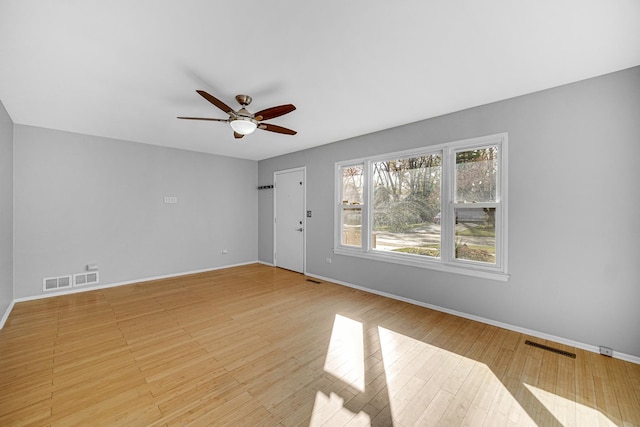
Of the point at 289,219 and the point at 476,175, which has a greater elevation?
the point at 476,175

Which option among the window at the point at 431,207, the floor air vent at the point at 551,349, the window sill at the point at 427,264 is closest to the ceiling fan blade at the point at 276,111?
the window at the point at 431,207

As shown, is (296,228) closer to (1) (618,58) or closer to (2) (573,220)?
(2) (573,220)

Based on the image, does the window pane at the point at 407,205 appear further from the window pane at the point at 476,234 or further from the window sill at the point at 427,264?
the window pane at the point at 476,234

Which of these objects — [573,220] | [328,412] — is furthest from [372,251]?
[328,412]

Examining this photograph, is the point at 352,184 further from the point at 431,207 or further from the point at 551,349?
the point at 551,349

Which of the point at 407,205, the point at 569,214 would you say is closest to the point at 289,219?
the point at 407,205

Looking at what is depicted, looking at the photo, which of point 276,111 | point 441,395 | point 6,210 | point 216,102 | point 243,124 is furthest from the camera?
point 6,210

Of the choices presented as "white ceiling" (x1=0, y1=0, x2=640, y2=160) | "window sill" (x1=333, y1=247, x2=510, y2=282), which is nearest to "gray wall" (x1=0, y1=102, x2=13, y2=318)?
"white ceiling" (x1=0, y1=0, x2=640, y2=160)

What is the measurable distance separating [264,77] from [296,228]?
3.50 metres

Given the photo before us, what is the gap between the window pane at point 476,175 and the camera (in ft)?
10.0

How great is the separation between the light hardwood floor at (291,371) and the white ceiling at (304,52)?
8.48 ft

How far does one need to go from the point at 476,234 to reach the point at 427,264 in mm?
726

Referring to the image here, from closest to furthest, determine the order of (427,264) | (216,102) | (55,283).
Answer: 1. (216,102)
2. (427,264)
3. (55,283)

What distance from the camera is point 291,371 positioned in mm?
2146
